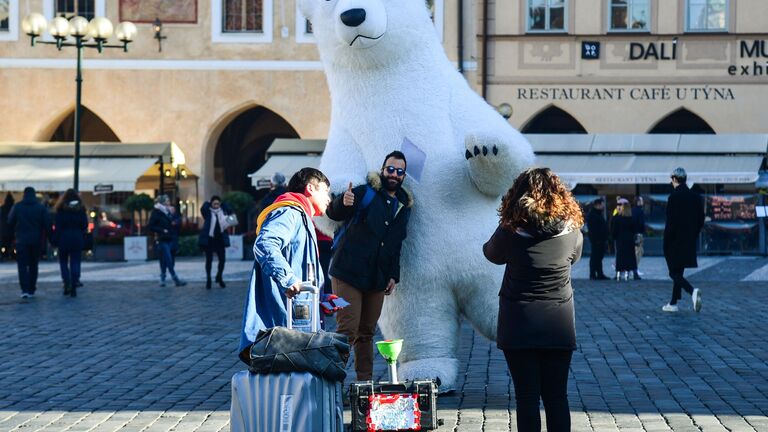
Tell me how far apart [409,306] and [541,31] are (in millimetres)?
23259

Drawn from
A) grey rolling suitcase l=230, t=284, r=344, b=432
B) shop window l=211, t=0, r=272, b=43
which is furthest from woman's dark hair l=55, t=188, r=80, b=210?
shop window l=211, t=0, r=272, b=43

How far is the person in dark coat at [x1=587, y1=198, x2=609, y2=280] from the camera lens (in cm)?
2064

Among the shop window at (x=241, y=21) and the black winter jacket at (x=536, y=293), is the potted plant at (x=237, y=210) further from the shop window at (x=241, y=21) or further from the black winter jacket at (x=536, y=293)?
the black winter jacket at (x=536, y=293)

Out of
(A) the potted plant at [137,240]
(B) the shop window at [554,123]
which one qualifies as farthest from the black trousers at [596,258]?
(B) the shop window at [554,123]

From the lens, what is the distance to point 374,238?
7824 millimetres

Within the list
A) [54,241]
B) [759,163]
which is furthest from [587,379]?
[759,163]

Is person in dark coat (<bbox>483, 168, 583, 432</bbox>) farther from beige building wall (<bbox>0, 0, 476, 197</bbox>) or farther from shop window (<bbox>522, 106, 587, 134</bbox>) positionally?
shop window (<bbox>522, 106, 587, 134</bbox>)

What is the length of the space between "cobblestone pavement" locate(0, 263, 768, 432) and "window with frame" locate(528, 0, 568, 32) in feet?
50.1

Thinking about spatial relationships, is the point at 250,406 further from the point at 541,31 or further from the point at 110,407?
the point at 541,31

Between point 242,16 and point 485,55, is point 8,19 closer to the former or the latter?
point 242,16

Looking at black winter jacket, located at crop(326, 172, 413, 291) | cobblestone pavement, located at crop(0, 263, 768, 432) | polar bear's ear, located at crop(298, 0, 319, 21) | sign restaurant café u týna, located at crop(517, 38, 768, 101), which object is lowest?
cobblestone pavement, located at crop(0, 263, 768, 432)

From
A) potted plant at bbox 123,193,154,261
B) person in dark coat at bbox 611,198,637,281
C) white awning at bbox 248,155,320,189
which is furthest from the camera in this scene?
white awning at bbox 248,155,320,189

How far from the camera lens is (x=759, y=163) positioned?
27.1m

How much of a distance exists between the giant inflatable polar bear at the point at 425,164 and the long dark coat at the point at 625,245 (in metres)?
12.1
